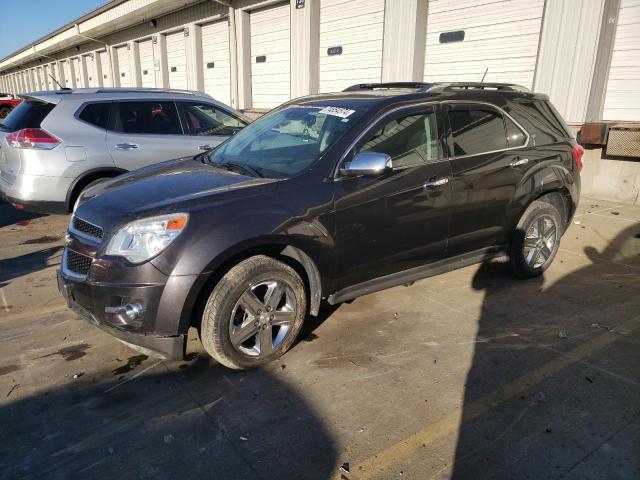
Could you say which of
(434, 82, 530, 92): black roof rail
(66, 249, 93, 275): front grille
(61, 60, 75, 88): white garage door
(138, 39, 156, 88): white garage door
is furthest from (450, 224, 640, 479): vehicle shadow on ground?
(61, 60, 75, 88): white garage door

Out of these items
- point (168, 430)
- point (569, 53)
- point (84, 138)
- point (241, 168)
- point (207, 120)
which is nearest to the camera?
point (168, 430)

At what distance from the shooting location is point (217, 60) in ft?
58.2

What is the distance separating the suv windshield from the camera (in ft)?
11.7

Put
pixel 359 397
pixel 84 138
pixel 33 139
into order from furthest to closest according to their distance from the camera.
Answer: pixel 84 138
pixel 33 139
pixel 359 397

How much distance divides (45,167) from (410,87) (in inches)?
168

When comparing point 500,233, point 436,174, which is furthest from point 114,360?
point 500,233

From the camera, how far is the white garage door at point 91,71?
31.7m

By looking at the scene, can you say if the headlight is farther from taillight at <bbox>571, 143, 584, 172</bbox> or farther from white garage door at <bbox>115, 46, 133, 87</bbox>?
white garage door at <bbox>115, 46, 133, 87</bbox>

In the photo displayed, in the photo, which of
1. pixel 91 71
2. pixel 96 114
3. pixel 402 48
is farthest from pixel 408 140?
pixel 91 71

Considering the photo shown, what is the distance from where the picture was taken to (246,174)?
3543 millimetres

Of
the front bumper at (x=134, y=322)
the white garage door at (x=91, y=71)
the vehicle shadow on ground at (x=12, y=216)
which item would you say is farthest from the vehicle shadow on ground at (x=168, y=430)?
the white garage door at (x=91, y=71)

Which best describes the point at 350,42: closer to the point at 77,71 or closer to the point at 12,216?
the point at 12,216

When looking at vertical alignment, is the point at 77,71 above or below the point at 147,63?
above

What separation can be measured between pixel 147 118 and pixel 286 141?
3358mm
